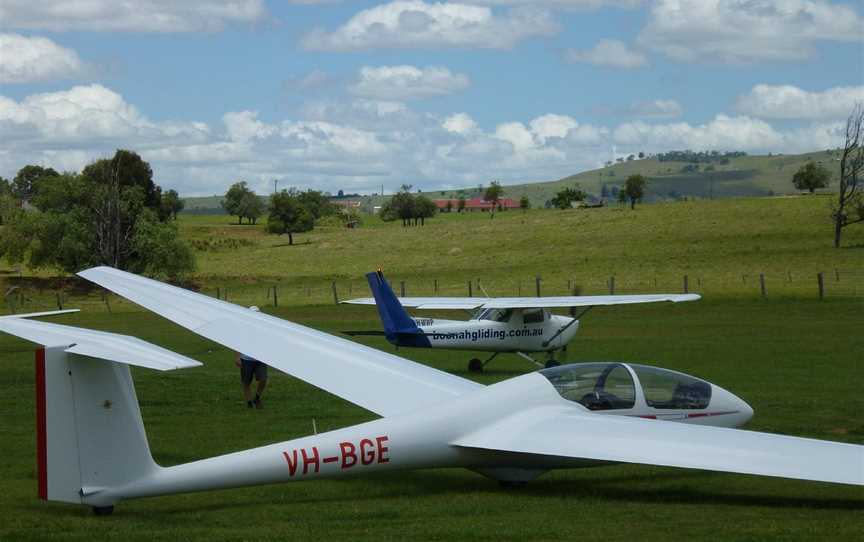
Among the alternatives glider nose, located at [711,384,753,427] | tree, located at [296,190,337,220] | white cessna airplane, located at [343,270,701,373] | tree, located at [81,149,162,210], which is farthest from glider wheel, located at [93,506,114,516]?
tree, located at [296,190,337,220]

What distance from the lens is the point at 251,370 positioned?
19344 millimetres

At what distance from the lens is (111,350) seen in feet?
29.3

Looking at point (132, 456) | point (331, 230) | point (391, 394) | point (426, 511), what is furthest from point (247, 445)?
point (331, 230)

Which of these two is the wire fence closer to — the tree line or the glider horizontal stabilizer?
the tree line

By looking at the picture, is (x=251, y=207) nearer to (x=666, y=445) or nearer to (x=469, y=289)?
(x=469, y=289)

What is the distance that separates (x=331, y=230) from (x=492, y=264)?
44.0m

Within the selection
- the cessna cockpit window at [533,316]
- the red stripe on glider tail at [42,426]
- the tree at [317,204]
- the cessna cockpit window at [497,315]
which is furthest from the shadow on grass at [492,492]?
the tree at [317,204]

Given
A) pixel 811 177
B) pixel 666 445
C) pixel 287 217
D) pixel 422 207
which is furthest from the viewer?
pixel 422 207

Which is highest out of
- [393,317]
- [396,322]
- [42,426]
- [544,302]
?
[42,426]

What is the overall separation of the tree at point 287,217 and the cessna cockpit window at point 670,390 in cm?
10095

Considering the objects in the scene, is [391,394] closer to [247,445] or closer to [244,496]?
[244,496]

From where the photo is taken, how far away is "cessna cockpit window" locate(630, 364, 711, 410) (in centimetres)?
1263

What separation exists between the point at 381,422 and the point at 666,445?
2772mm

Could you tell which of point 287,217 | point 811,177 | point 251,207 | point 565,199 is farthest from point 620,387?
point 251,207
